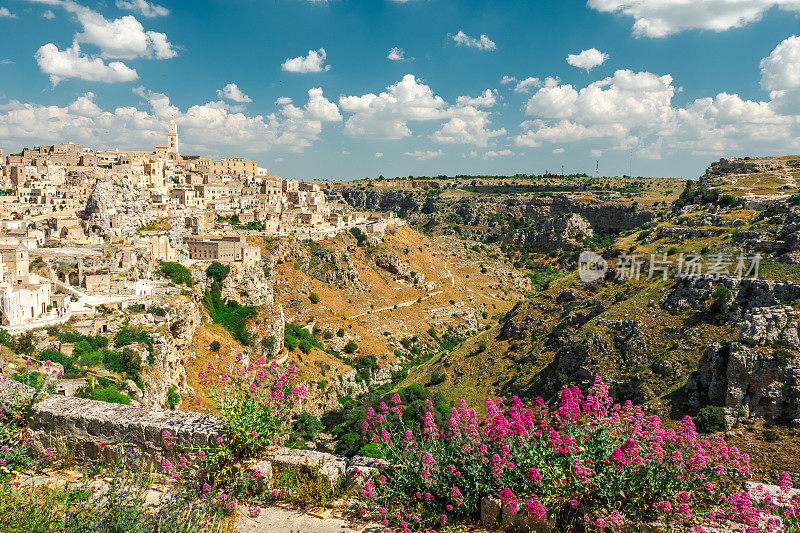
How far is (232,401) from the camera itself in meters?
5.39

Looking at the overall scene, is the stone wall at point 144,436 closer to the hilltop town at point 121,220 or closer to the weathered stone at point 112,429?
the weathered stone at point 112,429

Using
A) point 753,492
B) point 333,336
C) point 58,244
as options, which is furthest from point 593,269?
point 58,244

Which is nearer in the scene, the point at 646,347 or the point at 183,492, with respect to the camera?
the point at 183,492

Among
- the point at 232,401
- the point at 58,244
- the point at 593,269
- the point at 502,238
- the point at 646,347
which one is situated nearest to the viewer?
the point at 232,401

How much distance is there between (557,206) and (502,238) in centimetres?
1906

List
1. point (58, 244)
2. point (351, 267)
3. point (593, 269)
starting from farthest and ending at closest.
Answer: point (351, 267), point (593, 269), point (58, 244)

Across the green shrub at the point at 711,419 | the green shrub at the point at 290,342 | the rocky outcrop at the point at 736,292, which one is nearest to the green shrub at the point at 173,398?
the green shrub at the point at 290,342

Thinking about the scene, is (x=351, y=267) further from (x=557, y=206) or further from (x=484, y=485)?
(x=557, y=206)

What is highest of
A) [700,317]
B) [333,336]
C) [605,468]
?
[605,468]

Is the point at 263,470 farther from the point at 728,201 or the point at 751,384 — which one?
the point at 728,201

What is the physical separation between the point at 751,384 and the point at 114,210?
44.6 metres

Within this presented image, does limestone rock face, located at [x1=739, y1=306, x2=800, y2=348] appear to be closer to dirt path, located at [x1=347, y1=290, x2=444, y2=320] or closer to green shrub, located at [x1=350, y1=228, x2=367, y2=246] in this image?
dirt path, located at [x1=347, y1=290, x2=444, y2=320]

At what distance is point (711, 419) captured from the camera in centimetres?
1659

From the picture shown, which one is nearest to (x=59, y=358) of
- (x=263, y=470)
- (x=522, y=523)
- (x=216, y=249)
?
(x=263, y=470)
